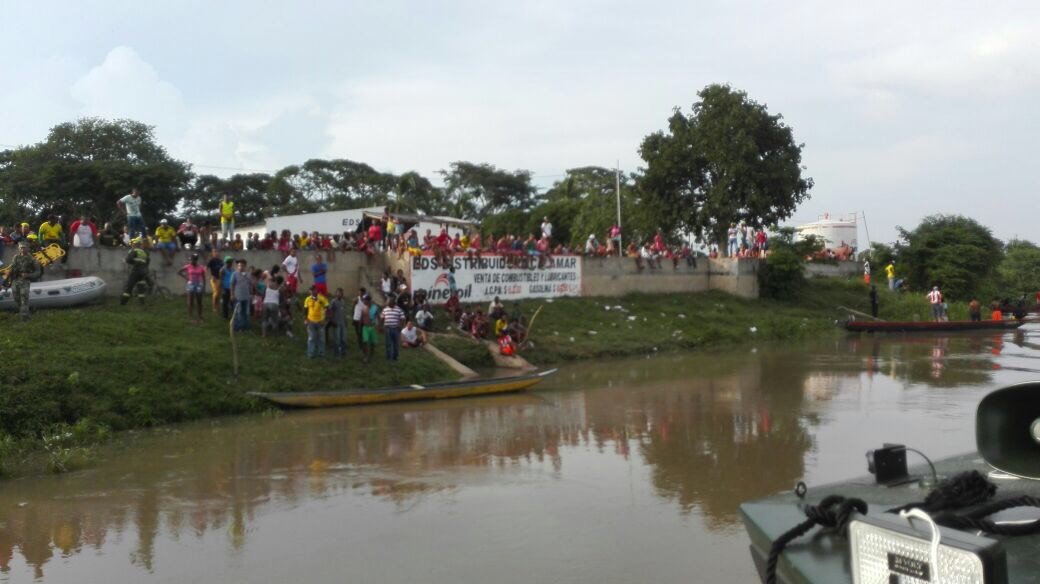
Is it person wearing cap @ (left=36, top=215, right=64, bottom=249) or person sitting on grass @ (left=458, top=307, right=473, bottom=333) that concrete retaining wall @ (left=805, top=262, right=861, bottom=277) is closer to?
person sitting on grass @ (left=458, top=307, right=473, bottom=333)

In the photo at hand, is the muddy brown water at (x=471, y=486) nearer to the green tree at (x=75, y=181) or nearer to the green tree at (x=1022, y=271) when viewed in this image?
the green tree at (x=75, y=181)

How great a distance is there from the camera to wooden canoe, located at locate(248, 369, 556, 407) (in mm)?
16500

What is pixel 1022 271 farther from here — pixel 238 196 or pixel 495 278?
pixel 238 196

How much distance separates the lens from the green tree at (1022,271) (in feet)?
180

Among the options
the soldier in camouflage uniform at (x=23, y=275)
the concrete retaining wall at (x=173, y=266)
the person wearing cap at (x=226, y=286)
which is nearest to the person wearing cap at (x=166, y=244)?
the concrete retaining wall at (x=173, y=266)

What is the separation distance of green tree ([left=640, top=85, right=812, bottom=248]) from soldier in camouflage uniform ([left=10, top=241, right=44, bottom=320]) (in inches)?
1007

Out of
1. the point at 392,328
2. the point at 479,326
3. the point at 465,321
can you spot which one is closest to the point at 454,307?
the point at 465,321

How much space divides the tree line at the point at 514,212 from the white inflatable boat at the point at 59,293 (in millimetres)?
24050

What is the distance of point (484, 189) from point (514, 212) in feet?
27.8

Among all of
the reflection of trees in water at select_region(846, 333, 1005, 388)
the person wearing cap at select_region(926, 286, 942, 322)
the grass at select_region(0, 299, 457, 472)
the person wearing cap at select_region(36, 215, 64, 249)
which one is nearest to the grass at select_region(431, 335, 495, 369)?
the grass at select_region(0, 299, 457, 472)

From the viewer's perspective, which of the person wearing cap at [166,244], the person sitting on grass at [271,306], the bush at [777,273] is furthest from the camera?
the bush at [777,273]

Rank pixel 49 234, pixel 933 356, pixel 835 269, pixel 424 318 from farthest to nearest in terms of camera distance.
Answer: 1. pixel 835 269
2. pixel 933 356
3. pixel 424 318
4. pixel 49 234

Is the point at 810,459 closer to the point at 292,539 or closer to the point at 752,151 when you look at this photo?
the point at 292,539

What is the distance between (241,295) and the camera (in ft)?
60.8
